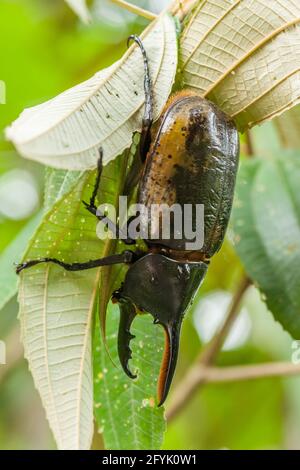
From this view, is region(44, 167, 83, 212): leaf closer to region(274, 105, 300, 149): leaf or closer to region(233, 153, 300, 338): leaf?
region(233, 153, 300, 338): leaf

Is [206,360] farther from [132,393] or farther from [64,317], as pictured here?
[64,317]

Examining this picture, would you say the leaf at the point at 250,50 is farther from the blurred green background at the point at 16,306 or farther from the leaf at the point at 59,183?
the blurred green background at the point at 16,306

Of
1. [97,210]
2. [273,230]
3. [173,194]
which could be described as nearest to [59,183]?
[97,210]

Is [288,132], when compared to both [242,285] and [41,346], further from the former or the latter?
[41,346]

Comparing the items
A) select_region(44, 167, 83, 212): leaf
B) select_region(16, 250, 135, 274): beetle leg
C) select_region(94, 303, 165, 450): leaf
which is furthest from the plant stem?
select_region(44, 167, 83, 212): leaf

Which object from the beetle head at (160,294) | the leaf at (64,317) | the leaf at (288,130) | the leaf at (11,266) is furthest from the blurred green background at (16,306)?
the leaf at (64,317)

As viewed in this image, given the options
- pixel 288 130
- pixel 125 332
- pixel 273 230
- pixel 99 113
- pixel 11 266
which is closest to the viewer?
pixel 99 113
